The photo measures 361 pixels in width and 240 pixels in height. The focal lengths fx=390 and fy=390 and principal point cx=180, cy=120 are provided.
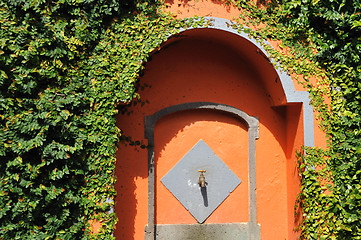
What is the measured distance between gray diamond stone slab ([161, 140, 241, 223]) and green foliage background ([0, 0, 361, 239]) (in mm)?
948

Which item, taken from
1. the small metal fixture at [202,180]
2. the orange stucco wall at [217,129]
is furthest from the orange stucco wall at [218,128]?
the small metal fixture at [202,180]

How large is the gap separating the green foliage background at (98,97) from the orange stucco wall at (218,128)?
1.42 feet

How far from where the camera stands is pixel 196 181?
520cm

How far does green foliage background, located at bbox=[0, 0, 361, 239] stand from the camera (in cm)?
421

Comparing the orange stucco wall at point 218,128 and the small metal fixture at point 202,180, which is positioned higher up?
the orange stucco wall at point 218,128

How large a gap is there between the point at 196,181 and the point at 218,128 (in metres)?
0.78

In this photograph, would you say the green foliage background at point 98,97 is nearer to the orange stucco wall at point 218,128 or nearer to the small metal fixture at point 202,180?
the orange stucco wall at point 218,128

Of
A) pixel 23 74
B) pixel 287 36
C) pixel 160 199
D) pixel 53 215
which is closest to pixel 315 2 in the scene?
pixel 287 36

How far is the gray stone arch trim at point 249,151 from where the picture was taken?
5.00 m

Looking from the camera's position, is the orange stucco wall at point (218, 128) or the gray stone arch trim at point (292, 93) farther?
the orange stucco wall at point (218, 128)

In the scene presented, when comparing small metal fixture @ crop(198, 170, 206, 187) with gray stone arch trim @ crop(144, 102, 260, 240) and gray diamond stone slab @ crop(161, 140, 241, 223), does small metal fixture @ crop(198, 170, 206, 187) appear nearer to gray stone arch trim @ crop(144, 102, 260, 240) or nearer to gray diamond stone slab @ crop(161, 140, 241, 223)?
gray diamond stone slab @ crop(161, 140, 241, 223)

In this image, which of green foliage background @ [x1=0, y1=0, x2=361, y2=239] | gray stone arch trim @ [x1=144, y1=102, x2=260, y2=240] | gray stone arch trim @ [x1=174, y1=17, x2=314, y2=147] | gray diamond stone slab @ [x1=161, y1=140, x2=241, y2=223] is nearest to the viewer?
green foliage background @ [x1=0, y1=0, x2=361, y2=239]

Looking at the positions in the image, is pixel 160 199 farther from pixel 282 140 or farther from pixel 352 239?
pixel 352 239

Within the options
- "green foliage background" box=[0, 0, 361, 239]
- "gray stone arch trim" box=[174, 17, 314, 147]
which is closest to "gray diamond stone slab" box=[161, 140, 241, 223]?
"green foliage background" box=[0, 0, 361, 239]
